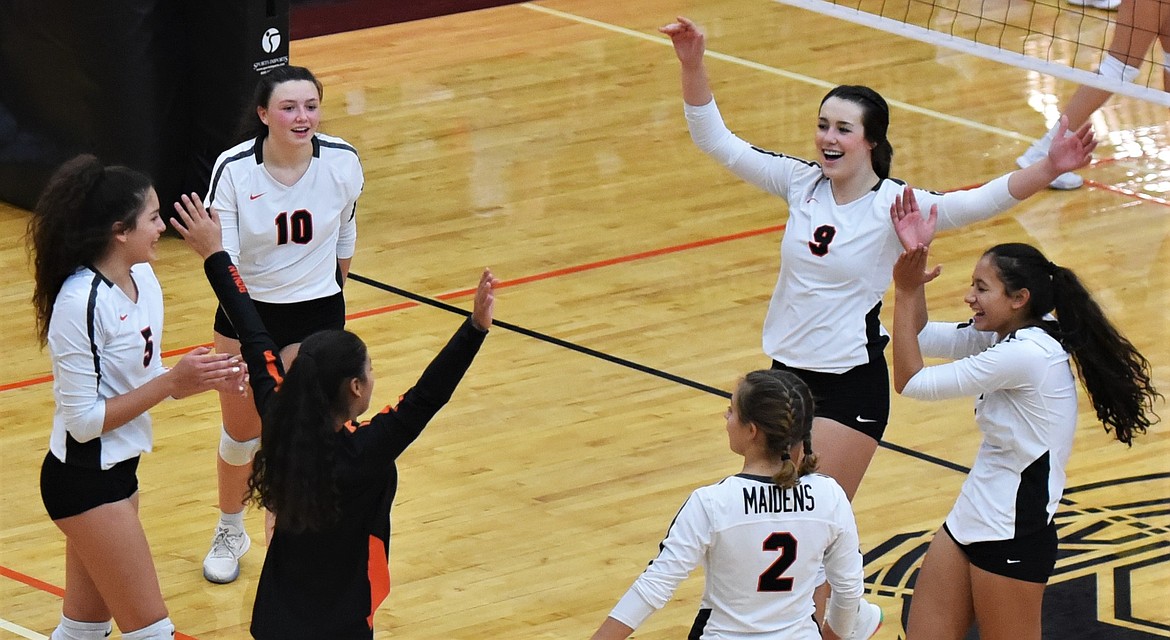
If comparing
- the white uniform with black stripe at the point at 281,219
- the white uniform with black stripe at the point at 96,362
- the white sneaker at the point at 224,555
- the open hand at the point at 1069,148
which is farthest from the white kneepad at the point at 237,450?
the open hand at the point at 1069,148

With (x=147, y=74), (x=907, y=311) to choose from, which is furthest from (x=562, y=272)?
(x=907, y=311)

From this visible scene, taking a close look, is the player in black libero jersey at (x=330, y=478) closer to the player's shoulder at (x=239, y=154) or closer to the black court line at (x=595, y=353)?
the player's shoulder at (x=239, y=154)

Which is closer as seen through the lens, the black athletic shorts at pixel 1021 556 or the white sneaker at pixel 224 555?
the black athletic shorts at pixel 1021 556

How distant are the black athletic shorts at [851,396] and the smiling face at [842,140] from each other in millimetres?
576

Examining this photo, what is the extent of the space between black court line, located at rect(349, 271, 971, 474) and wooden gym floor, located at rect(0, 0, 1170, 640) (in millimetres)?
19

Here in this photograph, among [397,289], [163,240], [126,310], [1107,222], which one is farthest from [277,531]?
[1107,222]

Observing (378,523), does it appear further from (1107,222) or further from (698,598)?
(1107,222)

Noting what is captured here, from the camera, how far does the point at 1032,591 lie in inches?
189

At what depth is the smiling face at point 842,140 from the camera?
5254 millimetres

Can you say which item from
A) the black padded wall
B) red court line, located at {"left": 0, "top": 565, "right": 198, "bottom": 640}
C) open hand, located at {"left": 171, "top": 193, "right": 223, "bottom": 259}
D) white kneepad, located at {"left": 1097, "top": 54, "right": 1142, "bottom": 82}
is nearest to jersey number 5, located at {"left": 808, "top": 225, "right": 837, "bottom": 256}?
open hand, located at {"left": 171, "top": 193, "right": 223, "bottom": 259}

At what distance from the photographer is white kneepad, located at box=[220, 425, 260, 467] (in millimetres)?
6012

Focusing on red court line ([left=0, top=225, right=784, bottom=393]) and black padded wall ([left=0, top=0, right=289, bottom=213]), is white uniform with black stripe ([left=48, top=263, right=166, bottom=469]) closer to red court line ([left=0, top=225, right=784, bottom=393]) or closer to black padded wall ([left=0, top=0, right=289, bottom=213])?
red court line ([left=0, top=225, right=784, bottom=393])

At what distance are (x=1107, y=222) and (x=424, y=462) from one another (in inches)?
184

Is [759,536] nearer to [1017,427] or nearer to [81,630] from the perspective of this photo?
[1017,427]
